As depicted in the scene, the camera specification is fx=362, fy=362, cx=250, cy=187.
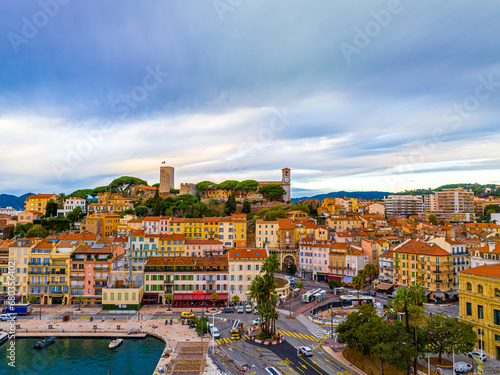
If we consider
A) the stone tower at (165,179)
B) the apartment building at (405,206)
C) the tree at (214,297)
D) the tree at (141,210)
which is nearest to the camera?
the tree at (214,297)

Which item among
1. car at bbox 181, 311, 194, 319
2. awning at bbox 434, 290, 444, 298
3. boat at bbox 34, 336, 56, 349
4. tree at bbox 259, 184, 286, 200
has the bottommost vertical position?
boat at bbox 34, 336, 56, 349

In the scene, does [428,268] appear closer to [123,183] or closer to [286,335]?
[286,335]

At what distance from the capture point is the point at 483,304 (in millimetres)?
36844

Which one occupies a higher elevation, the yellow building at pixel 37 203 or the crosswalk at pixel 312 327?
the yellow building at pixel 37 203

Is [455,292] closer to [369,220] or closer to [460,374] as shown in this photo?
[460,374]

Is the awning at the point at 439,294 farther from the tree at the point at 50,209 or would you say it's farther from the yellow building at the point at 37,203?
the yellow building at the point at 37,203

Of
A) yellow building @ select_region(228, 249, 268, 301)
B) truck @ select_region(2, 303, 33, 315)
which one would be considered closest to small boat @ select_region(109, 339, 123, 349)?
truck @ select_region(2, 303, 33, 315)

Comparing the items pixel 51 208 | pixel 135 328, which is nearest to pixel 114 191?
pixel 51 208

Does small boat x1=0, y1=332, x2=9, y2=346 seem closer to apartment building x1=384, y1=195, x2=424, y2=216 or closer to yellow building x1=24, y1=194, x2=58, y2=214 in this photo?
yellow building x1=24, y1=194, x2=58, y2=214

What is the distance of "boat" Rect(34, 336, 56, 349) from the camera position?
43.6m

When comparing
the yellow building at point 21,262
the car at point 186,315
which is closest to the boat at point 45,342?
the car at point 186,315

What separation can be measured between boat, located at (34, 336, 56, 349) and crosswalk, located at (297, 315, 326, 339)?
31.6 metres

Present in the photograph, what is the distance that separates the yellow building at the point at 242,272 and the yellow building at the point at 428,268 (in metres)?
25.0

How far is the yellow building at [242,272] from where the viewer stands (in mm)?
58469
